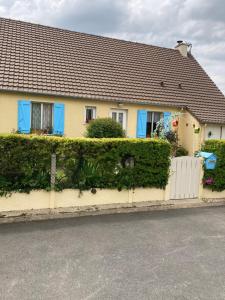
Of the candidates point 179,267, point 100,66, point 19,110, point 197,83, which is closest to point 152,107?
point 100,66

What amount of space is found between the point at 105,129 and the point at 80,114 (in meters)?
2.99

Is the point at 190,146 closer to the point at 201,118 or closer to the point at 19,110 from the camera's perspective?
the point at 201,118

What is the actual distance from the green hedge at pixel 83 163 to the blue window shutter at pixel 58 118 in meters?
6.12

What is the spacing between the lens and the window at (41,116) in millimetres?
13617

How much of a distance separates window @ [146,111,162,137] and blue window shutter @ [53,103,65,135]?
4649 mm

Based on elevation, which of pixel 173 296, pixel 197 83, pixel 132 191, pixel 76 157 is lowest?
pixel 173 296

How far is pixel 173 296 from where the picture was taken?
391cm

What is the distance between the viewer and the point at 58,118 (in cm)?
1364

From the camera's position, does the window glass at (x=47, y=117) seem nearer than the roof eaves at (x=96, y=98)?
No

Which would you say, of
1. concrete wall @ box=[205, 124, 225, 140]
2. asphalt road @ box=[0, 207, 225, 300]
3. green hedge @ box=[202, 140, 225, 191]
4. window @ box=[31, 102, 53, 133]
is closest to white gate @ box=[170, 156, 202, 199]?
green hedge @ box=[202, 140, 225, 191]

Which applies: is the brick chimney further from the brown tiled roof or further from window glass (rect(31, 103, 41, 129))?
window glass (rect(31, 103, 41, 129))

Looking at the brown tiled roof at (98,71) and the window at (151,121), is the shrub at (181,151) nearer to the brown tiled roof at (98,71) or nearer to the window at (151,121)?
the window at (151,121)

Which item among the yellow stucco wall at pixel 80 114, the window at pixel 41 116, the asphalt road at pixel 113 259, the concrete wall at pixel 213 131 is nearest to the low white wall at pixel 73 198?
the asphalt road at pixel 113 259

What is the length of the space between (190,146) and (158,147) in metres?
8.03
